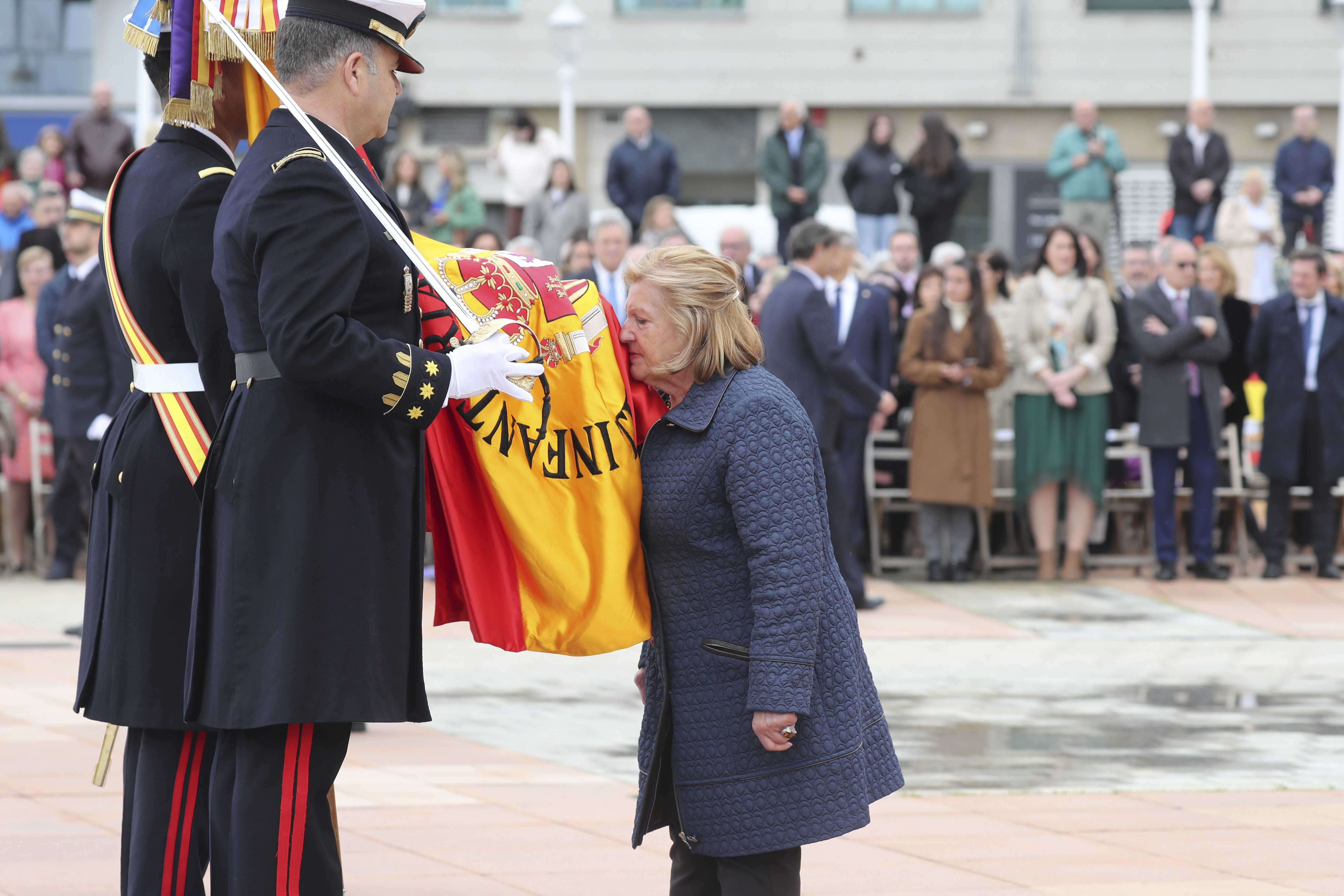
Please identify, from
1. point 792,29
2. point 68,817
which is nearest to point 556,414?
point 68,817

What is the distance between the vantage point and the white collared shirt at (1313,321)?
1276 centimetres

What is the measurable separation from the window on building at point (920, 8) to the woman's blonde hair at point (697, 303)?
2275cm

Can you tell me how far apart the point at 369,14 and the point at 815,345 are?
23.5ft

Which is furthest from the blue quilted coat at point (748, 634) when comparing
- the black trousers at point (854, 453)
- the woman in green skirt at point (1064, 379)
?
the woman in green skirt at point (1064, 379)

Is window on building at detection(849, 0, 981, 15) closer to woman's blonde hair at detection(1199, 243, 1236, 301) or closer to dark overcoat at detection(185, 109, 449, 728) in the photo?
woman's blonde hair at detection(1199, 243, 1236, 301)

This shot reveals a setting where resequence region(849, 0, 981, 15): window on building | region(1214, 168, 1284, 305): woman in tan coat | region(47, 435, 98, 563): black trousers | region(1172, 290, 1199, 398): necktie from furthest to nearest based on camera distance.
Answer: region(849, 0, 981, 15): window on building, region(1214, 168, 1284, 305): woman in tan coat, region(1172, 290, 1199, 398): necktie, region(47, 435, 98, 563): black trousers


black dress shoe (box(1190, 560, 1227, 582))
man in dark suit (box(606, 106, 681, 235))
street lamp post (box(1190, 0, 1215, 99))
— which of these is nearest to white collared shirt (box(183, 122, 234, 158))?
black dress shoe (box(1190, 560, 1227, 582))

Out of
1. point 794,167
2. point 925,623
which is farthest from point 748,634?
point 794,167

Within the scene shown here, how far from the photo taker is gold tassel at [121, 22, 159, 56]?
164 inches

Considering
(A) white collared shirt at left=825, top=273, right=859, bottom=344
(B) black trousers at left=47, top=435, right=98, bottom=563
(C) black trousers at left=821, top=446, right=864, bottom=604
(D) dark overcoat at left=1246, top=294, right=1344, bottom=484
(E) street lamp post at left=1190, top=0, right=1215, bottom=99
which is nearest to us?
(C) black trousers at left=821, top=446, right=864, bottom=604

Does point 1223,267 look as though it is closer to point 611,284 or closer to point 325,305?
point 611,284

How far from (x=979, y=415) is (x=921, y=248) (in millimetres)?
6310

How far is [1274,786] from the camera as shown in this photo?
669cm

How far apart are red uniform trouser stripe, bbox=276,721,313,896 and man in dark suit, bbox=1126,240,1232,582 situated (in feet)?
31.2
